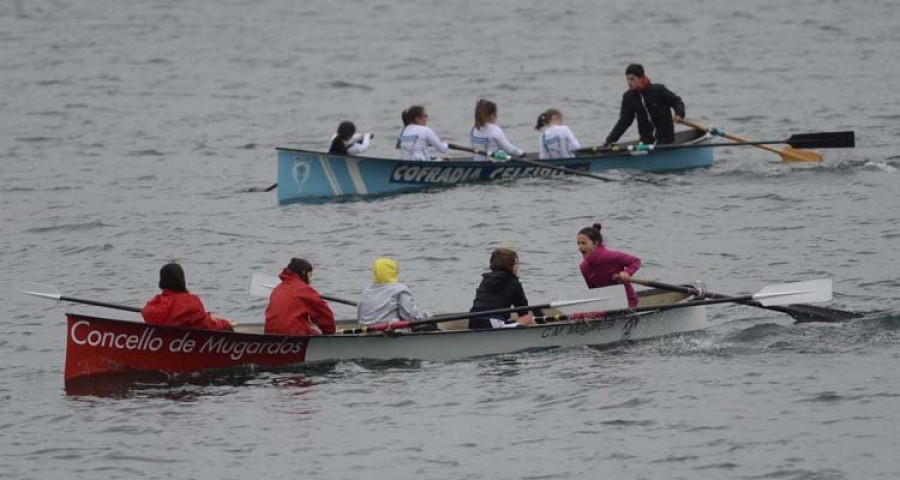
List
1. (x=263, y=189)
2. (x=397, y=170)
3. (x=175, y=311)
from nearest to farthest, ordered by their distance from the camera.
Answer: (x=175, y=311) → (x=397, y=170) → (x=263, y=189)

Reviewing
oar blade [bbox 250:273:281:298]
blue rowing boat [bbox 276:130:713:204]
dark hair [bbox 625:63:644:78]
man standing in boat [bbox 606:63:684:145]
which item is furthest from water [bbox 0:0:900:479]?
dark hair [bbox 625:63:644:78]

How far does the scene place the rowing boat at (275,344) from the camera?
1684cm

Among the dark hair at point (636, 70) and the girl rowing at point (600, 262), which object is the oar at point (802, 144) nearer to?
the dark hair at point (636, 70)

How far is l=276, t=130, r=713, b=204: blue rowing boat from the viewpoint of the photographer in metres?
26.8

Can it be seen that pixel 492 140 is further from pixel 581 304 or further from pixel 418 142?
pixel 581 304

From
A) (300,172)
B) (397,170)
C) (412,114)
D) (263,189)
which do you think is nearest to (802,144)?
(412,114)

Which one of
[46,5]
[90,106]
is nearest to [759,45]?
[90,106]

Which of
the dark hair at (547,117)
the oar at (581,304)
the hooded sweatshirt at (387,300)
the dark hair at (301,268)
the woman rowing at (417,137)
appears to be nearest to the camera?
the dark hair at (301,268)

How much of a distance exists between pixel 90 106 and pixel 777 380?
2746 cm

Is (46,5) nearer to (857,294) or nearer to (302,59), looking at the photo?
(302,59)

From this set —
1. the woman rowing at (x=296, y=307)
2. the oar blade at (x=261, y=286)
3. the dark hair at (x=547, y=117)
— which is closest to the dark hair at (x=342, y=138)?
the dark hair at (x=547, y=117)

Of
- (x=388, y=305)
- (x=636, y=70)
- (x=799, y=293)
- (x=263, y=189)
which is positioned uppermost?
(x=636, y=70)

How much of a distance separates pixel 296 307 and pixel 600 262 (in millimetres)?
3408

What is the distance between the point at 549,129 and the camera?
2761cm
